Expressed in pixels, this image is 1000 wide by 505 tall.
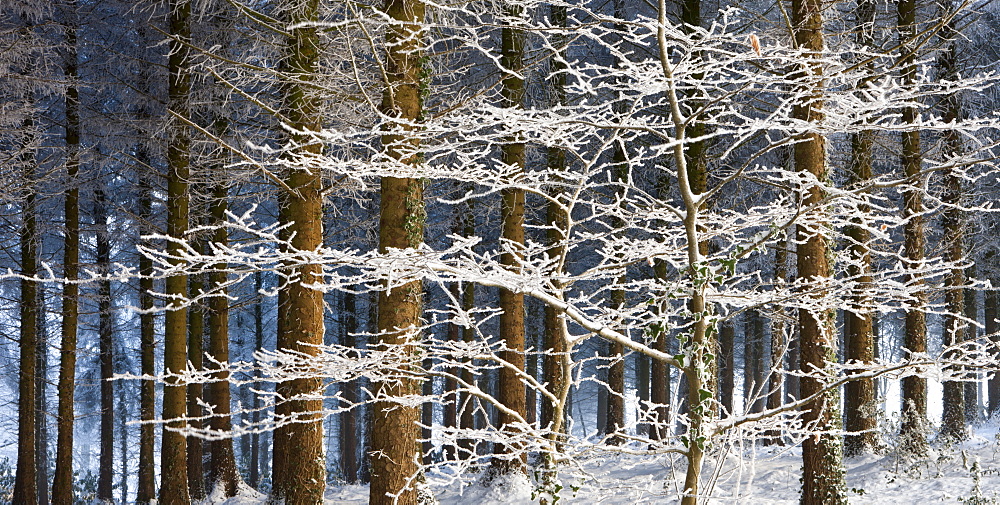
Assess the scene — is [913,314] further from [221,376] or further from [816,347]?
[221,376]

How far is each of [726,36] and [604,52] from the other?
47.0ft

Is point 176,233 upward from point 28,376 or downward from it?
upward

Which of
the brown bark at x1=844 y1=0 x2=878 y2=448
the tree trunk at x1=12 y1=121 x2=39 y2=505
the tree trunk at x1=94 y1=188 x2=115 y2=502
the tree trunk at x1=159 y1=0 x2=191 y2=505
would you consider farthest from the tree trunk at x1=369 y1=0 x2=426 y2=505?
the tree trunk at x1=12 y1=121 x2=39 y2=505

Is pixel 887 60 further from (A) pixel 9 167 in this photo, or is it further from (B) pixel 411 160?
(A) pixel 9 167

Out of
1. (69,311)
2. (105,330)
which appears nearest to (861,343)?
(69,311)

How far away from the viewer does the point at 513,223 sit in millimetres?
10812

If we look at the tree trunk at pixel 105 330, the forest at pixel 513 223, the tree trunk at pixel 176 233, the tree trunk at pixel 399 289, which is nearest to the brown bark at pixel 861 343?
the forest at pixel 513 223

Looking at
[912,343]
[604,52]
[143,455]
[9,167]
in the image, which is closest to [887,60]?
[912,343]

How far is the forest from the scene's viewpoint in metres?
3.67

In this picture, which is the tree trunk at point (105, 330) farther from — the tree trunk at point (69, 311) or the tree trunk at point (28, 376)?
the tree trunk at point (28, 376)

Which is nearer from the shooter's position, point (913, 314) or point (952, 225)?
point (913, 314)

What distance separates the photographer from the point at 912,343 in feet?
38.7

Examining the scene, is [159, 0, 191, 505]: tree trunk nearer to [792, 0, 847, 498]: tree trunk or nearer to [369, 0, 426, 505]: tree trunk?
[369, 0, 426, 505]: tree trunk

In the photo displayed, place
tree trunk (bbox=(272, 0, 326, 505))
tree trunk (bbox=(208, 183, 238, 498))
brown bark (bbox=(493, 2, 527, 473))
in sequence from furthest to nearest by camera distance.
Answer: tree trunk (bbox=(208, 183, 238, 498))
brown bark (bbox=(493, 2, 527, 473))
tree trunk (bbox=(272, 0, 326, 505))
